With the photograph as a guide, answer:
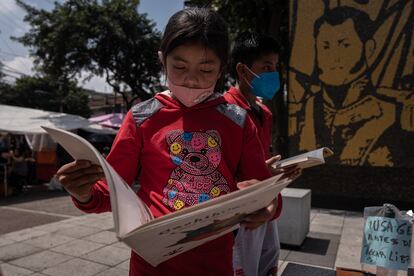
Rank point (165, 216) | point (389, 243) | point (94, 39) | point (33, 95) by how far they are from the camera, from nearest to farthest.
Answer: point (165, 216) → point (389, 243) → point (94, 39) → point (33, 95)

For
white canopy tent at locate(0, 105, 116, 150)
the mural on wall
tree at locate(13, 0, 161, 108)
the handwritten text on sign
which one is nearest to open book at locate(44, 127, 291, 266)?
the handwritten text on sign

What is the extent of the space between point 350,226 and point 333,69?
289cm

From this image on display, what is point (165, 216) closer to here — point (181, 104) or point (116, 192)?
point (116, 192)

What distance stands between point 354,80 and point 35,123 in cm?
838

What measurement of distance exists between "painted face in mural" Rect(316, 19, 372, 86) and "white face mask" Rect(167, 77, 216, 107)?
6231mm

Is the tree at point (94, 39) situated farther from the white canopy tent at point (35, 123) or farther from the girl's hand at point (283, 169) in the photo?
the girl's hand at point (283, 169)

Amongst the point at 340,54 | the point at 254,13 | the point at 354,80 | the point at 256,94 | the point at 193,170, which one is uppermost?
the point at 254,13

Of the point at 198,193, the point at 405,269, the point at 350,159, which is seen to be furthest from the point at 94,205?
the point at 350,159

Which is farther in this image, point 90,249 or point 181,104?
point 90,249

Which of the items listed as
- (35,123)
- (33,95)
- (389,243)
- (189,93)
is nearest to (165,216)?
(189,93)

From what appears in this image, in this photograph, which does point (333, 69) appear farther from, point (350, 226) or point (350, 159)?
point (350, 226)

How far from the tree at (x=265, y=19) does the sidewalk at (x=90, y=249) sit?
137 inches

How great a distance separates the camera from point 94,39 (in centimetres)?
1441

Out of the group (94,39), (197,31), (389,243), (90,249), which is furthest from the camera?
(94,39)
